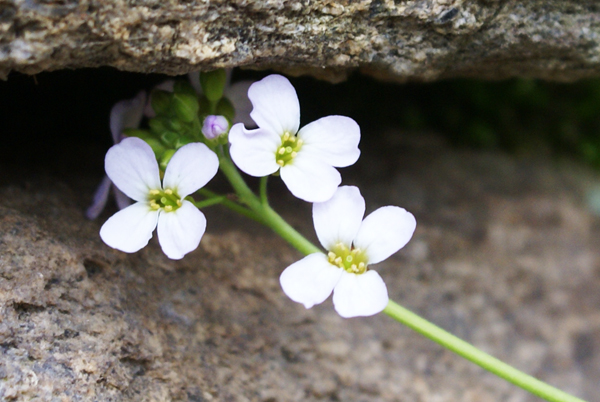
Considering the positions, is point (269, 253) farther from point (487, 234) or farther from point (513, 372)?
point (487, 234)

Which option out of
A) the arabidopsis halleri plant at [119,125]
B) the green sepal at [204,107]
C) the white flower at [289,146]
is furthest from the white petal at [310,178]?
the arabidopsis halleri plant at [119,125]

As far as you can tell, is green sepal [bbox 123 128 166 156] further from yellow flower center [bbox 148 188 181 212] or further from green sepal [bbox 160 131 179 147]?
yellow flower center [bbox 148 188 181 212]

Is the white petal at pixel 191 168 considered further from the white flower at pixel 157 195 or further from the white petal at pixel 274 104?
the white petal at pixel 274 104

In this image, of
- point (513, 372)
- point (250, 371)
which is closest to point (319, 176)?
point (250, 371)

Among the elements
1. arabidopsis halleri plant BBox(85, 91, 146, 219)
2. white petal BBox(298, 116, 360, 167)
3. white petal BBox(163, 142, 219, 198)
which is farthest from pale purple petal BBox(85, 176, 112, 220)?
white petal BBox(298, 116, 360, 167)

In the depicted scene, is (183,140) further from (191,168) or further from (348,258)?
(348,258)

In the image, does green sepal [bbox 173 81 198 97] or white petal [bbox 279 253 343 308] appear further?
green sepal [bbox 173 81 198 97]

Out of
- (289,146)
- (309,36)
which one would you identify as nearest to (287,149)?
(289,146)
